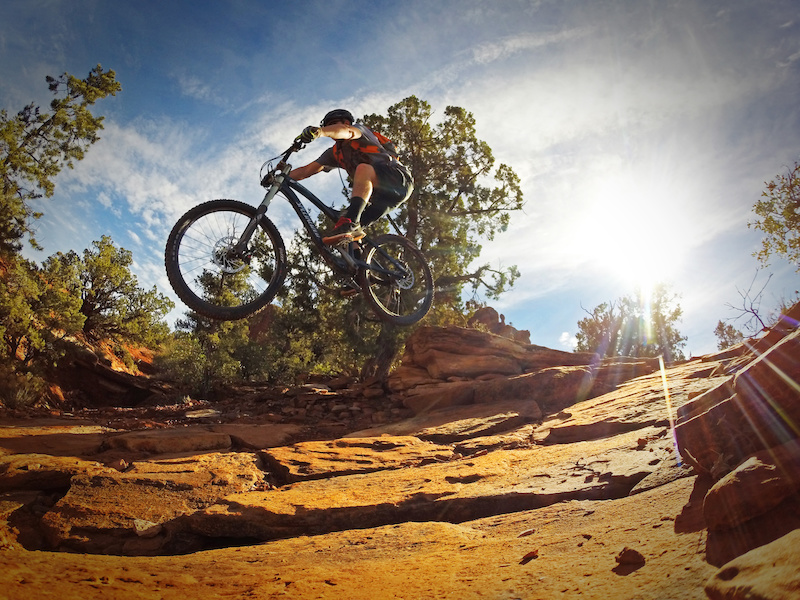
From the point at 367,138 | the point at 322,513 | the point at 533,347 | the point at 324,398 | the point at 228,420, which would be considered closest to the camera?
the point at 322,513

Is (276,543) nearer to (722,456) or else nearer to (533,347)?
(722,456)

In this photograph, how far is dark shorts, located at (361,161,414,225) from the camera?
6.45 m

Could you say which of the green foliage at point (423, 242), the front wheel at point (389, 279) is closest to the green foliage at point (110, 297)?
the green foliage at point (423, 242)

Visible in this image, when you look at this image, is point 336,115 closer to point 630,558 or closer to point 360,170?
point 360,170

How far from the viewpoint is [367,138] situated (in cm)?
631

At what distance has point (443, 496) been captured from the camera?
5.43 metres

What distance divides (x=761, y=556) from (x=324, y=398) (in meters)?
11.3

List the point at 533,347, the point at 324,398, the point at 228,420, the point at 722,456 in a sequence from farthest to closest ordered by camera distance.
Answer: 1. the point at 533,347
2. the point at 324,398
3. the point at 228,420
4. the point at 722,456

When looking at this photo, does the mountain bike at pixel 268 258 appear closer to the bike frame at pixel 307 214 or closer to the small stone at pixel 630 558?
the bike frame at pixel 307 214

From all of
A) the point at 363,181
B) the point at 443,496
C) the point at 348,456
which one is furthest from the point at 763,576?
the point at 348,456

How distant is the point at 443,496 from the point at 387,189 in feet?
13.5

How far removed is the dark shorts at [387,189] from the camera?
21.2ft

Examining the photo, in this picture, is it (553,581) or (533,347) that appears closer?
(553,581)

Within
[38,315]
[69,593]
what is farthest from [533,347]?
[38,315]
